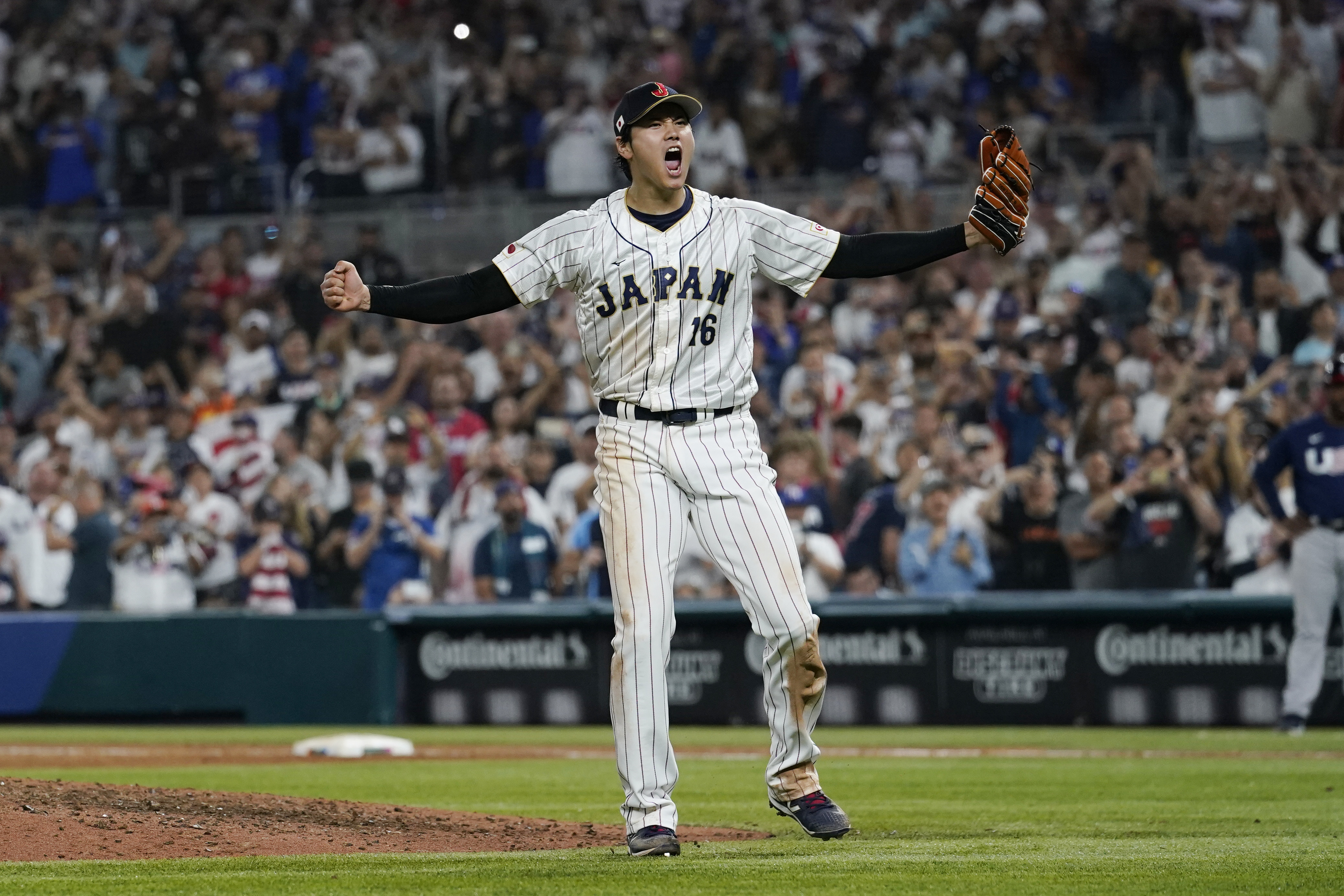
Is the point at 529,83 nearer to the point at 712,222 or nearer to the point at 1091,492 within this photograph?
the point at 1091,492

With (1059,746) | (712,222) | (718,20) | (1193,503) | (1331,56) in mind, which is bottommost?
(1059,746)

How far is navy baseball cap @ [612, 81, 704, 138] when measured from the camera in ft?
18.5

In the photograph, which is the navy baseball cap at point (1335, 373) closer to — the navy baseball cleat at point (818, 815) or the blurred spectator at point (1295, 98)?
the blurred spectator at point (1295, 98)

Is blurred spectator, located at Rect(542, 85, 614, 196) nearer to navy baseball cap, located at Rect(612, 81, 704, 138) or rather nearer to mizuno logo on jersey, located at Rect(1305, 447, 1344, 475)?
mizuno logo on jersey, located at Rect(1305, 447, 1344, 475)

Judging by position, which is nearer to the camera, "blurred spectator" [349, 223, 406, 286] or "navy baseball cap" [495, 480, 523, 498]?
"navy baseball cap" [495, 480, 523, 498]

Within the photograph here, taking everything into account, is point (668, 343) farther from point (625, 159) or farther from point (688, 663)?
point (688, 663)

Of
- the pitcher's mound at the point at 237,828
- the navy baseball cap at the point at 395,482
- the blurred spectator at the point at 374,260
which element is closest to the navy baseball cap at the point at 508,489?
the navy baseball cap at the point at 395,482

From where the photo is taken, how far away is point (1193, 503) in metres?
12.8

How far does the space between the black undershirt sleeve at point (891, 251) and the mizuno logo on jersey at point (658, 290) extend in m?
0.37

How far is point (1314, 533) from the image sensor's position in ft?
36.8

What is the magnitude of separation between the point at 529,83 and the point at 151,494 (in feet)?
21.4

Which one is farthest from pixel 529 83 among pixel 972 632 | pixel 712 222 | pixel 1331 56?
pixel 712 222

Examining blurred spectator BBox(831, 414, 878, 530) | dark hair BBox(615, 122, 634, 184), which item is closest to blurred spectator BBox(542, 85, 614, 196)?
blurred spectator BBox(831, 414, 878, 530)

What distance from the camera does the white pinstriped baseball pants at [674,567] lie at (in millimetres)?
5602
